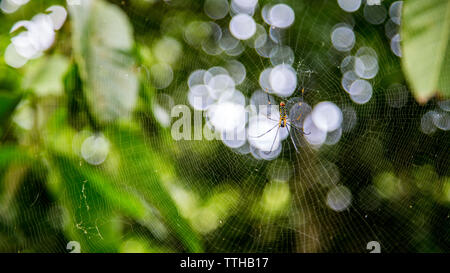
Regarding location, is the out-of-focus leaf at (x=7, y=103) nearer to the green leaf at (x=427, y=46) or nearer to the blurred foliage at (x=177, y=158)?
the blurred foliage at (x=177, y=158)

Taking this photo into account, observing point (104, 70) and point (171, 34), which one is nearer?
point (104, 70)

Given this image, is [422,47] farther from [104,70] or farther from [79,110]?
[79,110]

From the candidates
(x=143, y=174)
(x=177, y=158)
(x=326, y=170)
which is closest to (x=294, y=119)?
(x=326, y=170)

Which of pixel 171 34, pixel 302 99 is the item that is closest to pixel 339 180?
pixel 302 99

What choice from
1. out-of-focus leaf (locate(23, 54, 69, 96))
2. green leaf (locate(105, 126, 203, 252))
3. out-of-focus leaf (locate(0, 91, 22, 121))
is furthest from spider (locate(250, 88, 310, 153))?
out-of-focus leaf (locate(0, 91, 22, 121))

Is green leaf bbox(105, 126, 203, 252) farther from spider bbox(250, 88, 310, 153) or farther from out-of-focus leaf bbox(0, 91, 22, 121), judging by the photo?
spider bbox(250, 88, 310, 153)

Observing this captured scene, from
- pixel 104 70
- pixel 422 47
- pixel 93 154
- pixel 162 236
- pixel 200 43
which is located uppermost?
pixel 422 47

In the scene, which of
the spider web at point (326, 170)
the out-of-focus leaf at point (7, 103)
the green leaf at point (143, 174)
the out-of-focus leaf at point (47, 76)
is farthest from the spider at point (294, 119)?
the out-of-focus leaf at point (7, 103)
